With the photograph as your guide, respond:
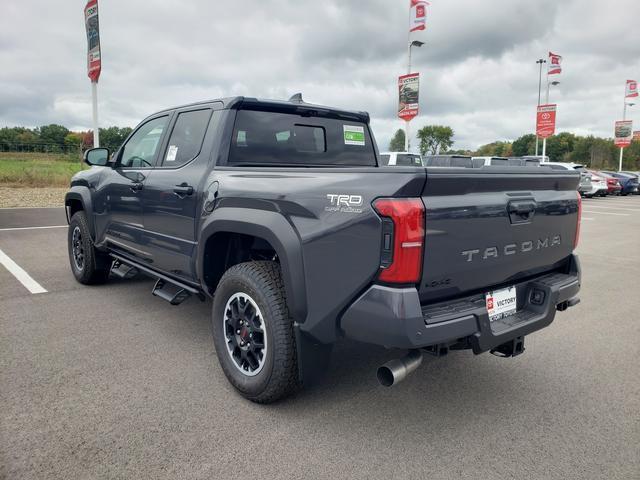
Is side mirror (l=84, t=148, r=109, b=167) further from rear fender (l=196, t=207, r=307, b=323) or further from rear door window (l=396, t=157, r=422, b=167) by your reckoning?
rear door window (l=396, t=157, r=422, b=167)

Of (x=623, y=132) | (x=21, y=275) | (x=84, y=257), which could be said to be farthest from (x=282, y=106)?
(x=623, y=132)

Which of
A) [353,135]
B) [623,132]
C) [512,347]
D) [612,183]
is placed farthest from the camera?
[623,132]

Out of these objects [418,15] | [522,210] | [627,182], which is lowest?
[627,182]

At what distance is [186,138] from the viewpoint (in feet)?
12.5

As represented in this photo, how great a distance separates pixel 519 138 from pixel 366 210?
124m

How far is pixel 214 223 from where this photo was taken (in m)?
3.06

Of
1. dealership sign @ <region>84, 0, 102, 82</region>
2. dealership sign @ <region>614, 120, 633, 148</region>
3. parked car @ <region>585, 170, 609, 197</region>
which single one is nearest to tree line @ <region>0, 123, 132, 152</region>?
dealership sign @ <region>84, 0, 102, 82</region>

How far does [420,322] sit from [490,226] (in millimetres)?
673

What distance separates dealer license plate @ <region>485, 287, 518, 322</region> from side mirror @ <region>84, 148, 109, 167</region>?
386 cm

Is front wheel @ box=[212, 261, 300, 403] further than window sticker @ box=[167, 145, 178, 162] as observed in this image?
No

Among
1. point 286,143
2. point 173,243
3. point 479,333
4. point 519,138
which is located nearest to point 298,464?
point 479,333

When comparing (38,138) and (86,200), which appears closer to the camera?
(86,200)

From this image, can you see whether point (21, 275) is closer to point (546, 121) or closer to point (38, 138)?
point (546, 121)

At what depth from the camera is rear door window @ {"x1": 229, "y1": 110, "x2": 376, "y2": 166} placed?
139 inches
